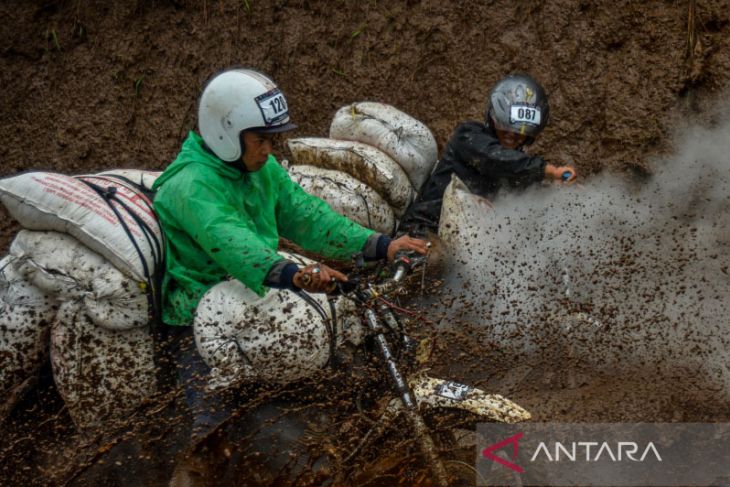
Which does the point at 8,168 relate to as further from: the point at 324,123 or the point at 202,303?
the point at 202,303

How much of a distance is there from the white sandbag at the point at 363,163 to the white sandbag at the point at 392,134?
78 millimetres

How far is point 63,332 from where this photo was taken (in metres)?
5.25

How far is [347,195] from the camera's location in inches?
256

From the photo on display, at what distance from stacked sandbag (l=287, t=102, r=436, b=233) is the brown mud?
64.5 inches

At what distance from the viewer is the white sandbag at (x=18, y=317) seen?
5316 millimetres

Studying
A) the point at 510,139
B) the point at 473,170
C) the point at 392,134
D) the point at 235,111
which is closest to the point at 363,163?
the point at 392,134

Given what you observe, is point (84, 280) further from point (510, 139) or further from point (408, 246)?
point (510, 139)

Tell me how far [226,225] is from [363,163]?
6.55ft

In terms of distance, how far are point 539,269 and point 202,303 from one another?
2.35m

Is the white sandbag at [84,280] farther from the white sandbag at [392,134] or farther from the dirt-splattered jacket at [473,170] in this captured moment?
the white sandbag at [392,134]

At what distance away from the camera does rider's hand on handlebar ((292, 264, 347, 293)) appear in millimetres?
4633

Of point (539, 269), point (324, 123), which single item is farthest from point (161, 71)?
point (539, 269)

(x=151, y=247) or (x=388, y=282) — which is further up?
(x=388, y=282)

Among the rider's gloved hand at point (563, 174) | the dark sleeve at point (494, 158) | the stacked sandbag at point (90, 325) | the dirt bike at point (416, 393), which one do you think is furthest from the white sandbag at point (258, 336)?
the rider's gloved hand at point (563, 174)
